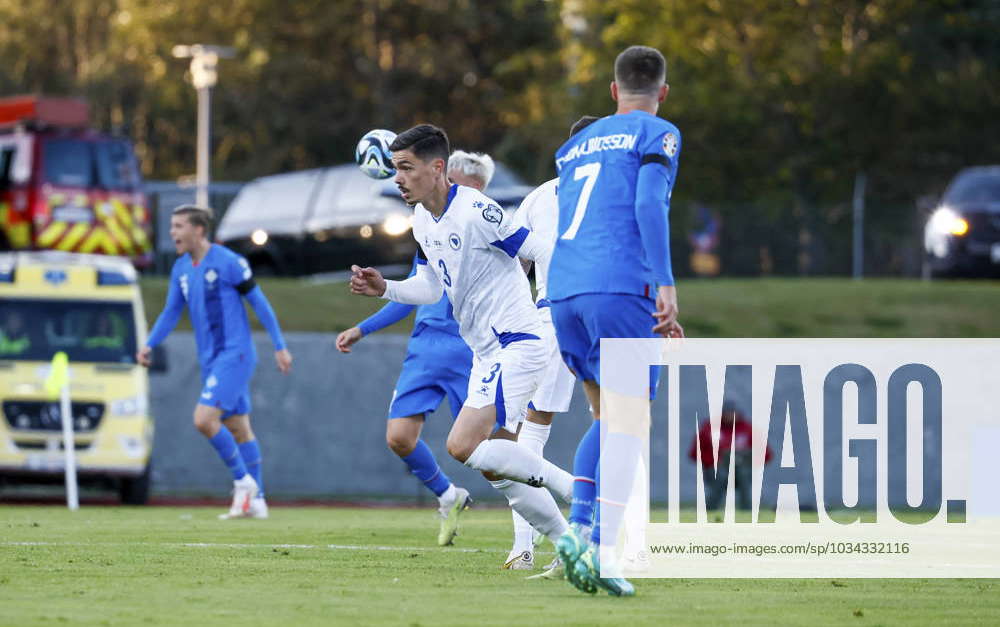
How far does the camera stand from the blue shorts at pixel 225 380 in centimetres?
1475

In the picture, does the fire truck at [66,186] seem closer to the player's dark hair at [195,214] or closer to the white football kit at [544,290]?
the player's dark hair at [195,214]

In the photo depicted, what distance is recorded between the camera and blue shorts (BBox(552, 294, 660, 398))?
26.3 ft

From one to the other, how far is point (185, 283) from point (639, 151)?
295 inches

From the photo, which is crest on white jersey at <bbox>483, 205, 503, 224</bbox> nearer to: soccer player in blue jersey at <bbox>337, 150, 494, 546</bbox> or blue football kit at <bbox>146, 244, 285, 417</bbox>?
soccer player in blue jersey at <bbox>337, 150, 494, 546</bbox>

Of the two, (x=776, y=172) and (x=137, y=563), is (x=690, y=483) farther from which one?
(x=776, y=172)

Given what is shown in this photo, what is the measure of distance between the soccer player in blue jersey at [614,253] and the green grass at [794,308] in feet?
54.3

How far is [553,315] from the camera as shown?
8258mm

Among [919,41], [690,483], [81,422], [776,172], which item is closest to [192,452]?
[81,422]

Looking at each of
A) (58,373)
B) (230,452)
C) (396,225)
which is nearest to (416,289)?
Answer: (230,452)

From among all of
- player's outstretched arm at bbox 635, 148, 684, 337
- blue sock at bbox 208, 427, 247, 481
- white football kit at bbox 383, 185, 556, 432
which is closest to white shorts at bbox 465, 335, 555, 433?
white football kit at bbox 383, 185, 556, 432

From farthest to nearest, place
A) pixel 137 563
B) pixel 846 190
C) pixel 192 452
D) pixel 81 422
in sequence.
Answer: pixel 846 190, pixel 192 452, pixel 81 422, pixel 137 563

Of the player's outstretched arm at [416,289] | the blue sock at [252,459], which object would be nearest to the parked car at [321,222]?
the blue sock at [252,459]

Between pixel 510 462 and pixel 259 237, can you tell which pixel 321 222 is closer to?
pixel 259 237

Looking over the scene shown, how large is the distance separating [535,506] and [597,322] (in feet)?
3.92
